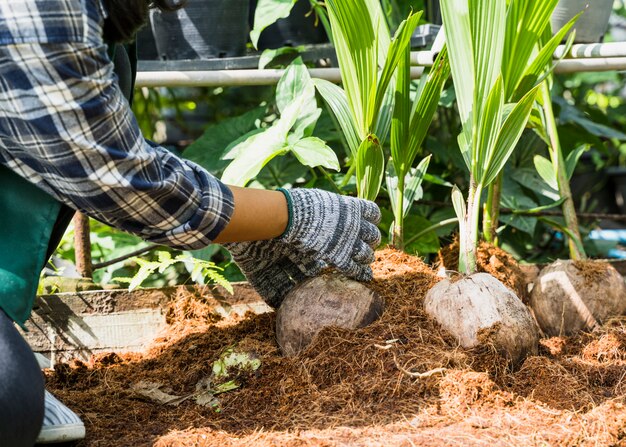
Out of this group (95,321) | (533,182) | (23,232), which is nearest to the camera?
(23,232)

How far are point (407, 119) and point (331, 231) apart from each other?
36 cm

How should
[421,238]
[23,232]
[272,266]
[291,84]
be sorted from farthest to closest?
[421,238] → [291,84] → [272,266] → [23,232]

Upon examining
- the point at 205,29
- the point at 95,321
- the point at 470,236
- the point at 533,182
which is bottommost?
the point at 95,321

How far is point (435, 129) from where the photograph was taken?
8.54 feet

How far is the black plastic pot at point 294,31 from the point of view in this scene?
7.84 ft

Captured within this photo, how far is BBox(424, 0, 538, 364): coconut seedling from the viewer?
1.38 metres

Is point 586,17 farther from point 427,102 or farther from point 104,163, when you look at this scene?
point 104,163

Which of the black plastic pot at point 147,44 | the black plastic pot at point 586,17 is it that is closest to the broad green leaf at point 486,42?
the black plastic pot at point 586,17

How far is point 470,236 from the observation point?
1.56 meters

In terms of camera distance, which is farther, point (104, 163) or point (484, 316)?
point (484, 316)

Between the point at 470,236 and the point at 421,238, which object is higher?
the point at 470,236

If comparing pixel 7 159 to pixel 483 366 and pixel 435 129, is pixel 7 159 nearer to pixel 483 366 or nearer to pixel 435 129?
pixel 483 366

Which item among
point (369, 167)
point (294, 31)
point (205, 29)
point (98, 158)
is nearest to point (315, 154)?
point (369, 167)

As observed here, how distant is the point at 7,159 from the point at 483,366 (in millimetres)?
869
